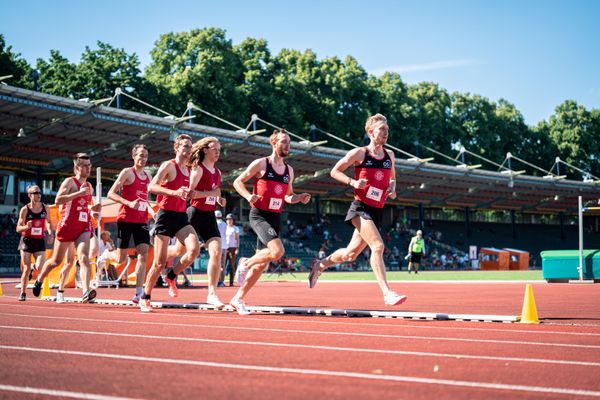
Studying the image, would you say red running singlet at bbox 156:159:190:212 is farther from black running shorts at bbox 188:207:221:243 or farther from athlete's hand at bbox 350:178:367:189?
athlete's hand at bbox 350:178:367:189

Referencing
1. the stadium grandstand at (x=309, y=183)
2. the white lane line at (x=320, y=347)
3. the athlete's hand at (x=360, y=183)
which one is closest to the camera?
the white lane line at (x=320, y=347)

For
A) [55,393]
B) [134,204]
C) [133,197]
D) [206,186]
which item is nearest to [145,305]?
[134,204]

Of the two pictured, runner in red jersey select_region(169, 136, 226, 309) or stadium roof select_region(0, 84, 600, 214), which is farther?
stadium roof select_region(0, 84, 600, 214)

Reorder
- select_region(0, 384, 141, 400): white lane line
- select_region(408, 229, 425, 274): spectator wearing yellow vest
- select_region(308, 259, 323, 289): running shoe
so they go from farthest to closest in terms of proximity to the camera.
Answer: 1. select_region(408, 229, 425, 274): spectator wearing yellow vest
2. select_region(308, 259, 323, 289): running shoe
3. select_region(0, 384, 141, 400): white lane line

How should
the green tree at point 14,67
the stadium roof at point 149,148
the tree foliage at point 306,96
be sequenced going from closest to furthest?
the stadium roof at point 149,148
the green tree at point 14,67
the tree foliage at point 306,96

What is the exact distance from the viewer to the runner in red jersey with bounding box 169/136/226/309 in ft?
36.1

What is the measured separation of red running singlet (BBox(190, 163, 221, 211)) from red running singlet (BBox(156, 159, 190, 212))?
19cm

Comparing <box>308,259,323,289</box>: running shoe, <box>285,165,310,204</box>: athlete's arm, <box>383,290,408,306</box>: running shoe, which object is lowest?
<box>383,290,408,306</box>: running shoe

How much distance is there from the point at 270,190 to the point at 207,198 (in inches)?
48.3

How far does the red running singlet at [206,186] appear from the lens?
36.3 ft

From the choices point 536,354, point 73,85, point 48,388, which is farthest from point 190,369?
point 73,85

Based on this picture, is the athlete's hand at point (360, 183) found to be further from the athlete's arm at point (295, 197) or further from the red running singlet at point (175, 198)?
the red running singlet at point (175, 198)

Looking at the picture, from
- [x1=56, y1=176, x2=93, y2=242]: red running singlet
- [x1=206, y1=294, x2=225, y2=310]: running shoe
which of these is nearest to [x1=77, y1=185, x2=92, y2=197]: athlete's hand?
[x1=56, y1=176, x2=93, y2=242]: red running singlet

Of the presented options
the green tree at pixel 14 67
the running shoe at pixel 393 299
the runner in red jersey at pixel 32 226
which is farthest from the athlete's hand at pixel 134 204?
the green tree at pixel 14 67
